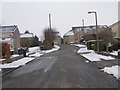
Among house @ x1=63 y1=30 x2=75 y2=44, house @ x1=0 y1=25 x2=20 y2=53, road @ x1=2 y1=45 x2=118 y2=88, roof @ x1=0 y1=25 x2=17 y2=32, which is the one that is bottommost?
house @ x1=63 y1=30 x2=75 y2=44

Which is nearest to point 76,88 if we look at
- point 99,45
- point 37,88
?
point 37,88

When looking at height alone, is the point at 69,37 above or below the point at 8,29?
below

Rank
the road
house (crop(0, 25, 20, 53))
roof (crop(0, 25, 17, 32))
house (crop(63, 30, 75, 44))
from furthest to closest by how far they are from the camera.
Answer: house (crop(63, 30, 75, 44)) < roof (crop(0, 25, 17, 32)) < house (crop(0, 25, 20, 53)) < the road

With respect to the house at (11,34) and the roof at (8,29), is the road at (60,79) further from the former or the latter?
the roof at (8,29)

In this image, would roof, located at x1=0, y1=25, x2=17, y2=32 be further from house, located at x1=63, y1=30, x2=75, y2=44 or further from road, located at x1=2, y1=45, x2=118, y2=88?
house, located at x1=63, y1=30, x2=75, y2=44

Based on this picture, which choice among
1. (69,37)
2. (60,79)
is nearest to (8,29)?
(60,79)

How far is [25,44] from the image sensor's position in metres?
86.0

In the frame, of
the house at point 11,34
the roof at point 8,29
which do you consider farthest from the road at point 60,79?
the roof at point 8,29

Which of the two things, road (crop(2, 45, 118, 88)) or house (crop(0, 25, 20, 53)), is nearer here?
road (crop(2, 45, 118, 88))

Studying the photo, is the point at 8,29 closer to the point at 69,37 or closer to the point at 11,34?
the point at 11,34

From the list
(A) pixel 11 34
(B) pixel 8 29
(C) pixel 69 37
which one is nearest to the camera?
(A) pixel 11 34

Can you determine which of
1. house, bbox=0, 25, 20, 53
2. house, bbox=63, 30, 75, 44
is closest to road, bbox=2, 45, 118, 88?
house, bbox=0, 25, 20, 53

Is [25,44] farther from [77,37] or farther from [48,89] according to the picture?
[48,89]

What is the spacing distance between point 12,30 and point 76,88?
65.9 meters
